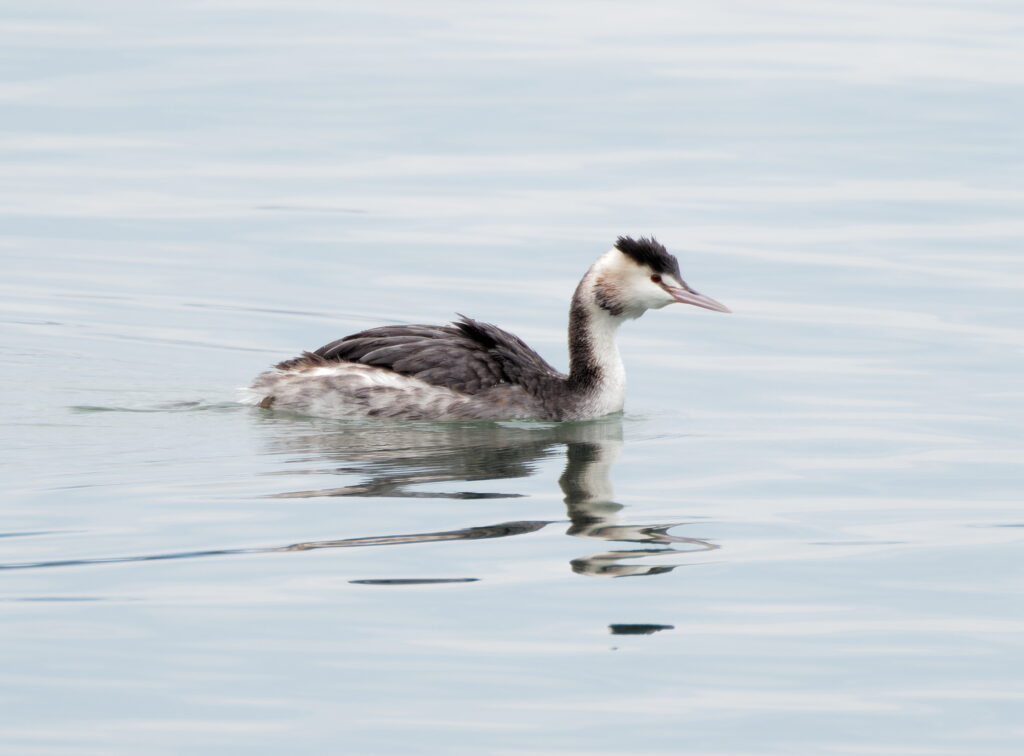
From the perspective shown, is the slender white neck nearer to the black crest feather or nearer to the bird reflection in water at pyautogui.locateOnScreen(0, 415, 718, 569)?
the bird reflection in water at pyautogui.locateOnScreen(0, 415, 718, 569)

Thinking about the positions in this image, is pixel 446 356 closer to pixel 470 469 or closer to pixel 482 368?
pixel 482 368

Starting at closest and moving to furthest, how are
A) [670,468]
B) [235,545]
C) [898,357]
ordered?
1. [235,545]
2. [670,468]
3. [898,357]

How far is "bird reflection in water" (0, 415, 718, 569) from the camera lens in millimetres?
8734

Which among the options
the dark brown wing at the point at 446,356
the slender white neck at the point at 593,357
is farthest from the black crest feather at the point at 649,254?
the dark brown wing at the point at 446,356

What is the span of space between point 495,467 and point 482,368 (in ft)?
5.00

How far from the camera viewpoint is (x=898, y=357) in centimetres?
1368

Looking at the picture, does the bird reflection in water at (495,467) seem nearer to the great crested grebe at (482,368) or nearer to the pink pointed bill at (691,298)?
the great crested grebe at (482,368)

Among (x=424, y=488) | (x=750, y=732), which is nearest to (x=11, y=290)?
(x=424, y=488)

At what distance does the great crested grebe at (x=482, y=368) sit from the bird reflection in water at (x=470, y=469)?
122mm

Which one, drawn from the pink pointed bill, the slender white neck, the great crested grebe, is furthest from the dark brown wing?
the pink pointed bill

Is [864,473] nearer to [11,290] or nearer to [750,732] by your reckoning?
[750,732]

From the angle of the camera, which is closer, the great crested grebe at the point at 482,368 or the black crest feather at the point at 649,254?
the great crested grebe at the point at 482,368

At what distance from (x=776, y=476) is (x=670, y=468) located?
22.0 inches

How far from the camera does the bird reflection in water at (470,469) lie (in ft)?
28.7
